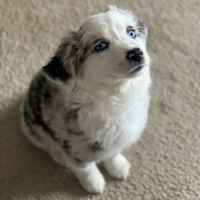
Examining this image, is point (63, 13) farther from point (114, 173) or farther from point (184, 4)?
point (114, 173)

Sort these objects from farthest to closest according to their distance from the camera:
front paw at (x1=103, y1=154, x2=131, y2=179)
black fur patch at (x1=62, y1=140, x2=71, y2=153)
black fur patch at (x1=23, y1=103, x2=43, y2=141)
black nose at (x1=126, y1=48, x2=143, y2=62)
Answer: front paw at (x1=103, y1=154, x2=131, y2=179) < black fur patch at (x1=23, y1=103, x2=43, y2=141) < black fur patch at (x1=62, y1=140, x2=71, y2=153) < black nose at (x1=126, y1=48, x2=143, y2=62)

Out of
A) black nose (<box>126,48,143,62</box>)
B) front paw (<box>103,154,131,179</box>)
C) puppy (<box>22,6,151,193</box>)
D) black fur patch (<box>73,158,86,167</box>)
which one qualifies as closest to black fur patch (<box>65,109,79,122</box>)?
puppy (<box>22,6,151,193</box>)

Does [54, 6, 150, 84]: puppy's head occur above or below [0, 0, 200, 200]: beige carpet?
above

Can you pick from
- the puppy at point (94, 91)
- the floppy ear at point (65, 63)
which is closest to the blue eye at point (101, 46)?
the puppy at point (94, 91)

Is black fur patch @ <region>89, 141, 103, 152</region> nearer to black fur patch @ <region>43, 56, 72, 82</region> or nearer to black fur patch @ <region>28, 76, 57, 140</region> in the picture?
black fur patch @ <region>28, 76, 57, 140</region>

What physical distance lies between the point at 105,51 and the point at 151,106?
41.5 inches

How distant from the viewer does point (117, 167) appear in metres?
1.89

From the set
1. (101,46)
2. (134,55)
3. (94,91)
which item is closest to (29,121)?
(94,91)

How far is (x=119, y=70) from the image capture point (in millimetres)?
1185

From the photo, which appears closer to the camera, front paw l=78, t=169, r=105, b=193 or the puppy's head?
the puppy's head

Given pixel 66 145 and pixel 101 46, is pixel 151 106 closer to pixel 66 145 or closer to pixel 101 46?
pixel 66 145

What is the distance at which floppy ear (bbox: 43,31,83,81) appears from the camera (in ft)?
4.20

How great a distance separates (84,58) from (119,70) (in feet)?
0.67

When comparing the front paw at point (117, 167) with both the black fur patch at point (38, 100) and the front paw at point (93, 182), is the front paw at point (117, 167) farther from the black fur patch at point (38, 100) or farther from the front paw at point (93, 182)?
the black fur patch at point (38, 100)
